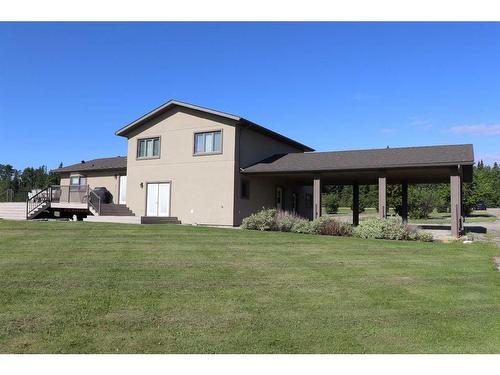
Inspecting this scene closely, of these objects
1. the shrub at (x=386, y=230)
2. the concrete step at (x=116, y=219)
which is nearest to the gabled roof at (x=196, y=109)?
the concrete step at (x=116, y=219)

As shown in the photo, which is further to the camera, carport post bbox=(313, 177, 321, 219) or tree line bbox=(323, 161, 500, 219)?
tree line bbox=(323, 161, 500, 219)

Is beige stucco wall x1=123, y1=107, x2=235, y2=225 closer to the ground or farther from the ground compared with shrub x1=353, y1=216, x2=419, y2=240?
farther from the ground

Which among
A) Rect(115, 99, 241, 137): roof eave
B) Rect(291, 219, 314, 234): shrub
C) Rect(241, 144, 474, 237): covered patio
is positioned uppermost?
Rect(115, 99, 241, 137): roof eave

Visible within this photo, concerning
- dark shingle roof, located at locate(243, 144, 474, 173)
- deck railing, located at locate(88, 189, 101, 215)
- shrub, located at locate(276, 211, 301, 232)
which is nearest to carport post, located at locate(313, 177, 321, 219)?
dark shingle roof, located at locate(243, 144, 474, 173)

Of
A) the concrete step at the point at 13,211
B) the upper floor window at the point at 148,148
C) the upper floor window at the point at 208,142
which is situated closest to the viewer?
the upper floor window at the point at 208,142

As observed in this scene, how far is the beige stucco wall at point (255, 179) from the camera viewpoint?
76.6 ft

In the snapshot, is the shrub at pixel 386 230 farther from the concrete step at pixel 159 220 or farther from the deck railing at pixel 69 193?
the deck railing at pixel 69 193

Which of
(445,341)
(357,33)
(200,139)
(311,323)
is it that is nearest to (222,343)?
(311,323)

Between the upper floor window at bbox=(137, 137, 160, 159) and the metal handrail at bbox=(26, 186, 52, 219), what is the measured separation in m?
6.39

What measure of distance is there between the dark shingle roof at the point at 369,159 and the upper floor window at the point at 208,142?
2.02m

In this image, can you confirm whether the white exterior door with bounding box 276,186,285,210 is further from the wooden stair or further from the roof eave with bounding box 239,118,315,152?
the wooden stair

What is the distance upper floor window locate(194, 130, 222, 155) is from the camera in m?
23.6

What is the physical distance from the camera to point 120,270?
28.3ft

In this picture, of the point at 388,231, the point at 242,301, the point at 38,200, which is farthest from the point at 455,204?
the point at 38,200
